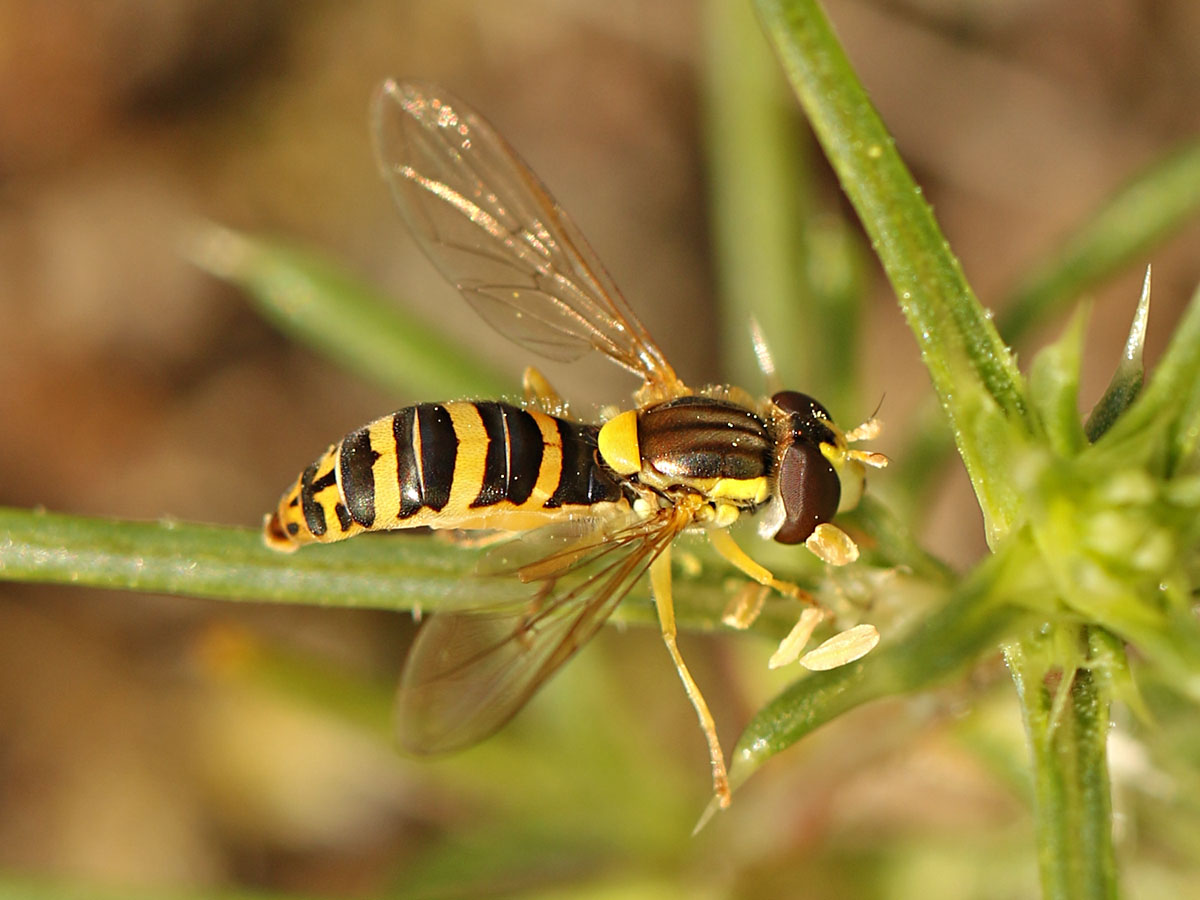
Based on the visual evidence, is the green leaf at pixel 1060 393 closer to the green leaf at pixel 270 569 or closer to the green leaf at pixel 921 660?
the green leaf at pixel 921 660

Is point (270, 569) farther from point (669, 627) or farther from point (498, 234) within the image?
point (498, 234)

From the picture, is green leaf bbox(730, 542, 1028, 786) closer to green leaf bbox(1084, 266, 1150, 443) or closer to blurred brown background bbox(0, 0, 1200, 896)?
green leaf bbox(1084, 266, 1150, 443)

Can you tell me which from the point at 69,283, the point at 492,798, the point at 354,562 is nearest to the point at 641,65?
the point at 69,283

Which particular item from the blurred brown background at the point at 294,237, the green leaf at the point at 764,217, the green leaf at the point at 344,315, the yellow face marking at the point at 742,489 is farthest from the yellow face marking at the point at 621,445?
the blurred brown background at the point at 294,237

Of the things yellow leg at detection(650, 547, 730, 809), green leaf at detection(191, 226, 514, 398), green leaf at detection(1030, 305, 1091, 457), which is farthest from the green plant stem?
green leaf at detection(191, 226, 514, 398)

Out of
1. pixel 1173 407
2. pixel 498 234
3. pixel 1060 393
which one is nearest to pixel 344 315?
pixel 498 234

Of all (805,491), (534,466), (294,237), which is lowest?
(534,466)
